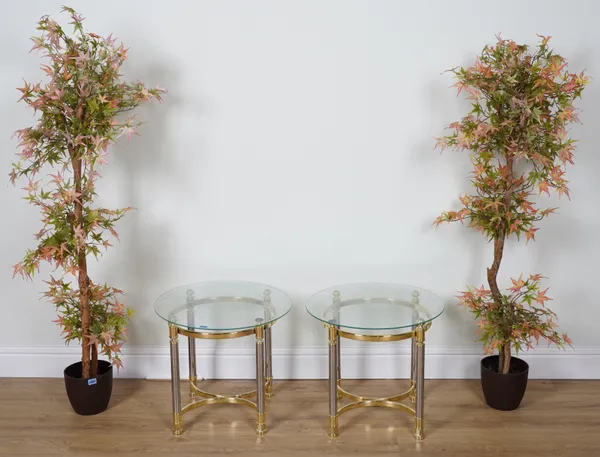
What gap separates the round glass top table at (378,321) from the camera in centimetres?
313

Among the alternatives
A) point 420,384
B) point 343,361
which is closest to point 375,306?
point 420,384

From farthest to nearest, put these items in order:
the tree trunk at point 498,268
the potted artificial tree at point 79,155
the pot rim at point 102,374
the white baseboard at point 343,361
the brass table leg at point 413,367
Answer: the white baseboard at point 343,361 < the brass table leg at point 413,367 < the pot rim at point 102,374 < the tree trunk at point 498,268 < the potted artificial tree at point 79,155

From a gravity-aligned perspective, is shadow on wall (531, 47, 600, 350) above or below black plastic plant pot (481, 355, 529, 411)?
above

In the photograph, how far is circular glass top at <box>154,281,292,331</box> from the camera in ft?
10.3

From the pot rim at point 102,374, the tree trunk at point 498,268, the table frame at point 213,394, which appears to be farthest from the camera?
the pot rim at point 102,374

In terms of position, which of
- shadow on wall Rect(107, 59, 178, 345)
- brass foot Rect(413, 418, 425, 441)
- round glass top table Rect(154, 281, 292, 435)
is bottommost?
brass foot Rect(413, 418, 425, 441)

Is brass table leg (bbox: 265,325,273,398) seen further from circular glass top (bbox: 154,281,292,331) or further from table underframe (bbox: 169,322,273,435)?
circular glass top (bbox: 154,281,292,331)

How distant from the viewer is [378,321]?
3.13 m

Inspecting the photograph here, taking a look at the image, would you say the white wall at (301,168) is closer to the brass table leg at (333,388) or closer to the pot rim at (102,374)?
the pot rim at (102,374)

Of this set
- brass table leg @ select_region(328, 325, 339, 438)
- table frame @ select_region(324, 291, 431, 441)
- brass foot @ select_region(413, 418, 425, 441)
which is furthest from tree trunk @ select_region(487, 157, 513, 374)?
brass table leg @ select_region(328, 325, 339, 438)

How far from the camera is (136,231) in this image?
3.70 meters

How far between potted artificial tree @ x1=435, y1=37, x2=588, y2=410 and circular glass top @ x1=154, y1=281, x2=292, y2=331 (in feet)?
2.98

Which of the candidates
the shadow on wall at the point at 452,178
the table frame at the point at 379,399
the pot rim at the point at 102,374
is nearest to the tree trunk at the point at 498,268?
the shadow on wall at the point at 452,178

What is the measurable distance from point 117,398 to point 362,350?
1.28 m
